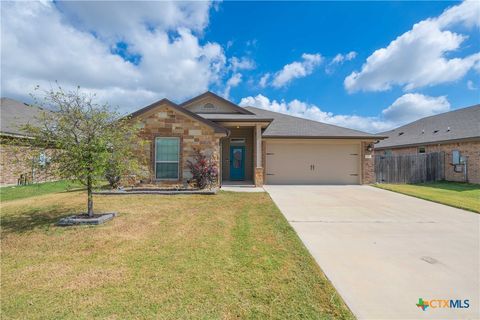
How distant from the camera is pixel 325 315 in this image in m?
2.38

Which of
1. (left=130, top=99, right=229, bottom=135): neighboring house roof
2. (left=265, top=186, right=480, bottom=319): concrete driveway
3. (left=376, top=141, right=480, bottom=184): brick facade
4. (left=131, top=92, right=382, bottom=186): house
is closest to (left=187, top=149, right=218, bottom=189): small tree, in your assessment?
(left=131, top=92, right=382, bottom=186): house

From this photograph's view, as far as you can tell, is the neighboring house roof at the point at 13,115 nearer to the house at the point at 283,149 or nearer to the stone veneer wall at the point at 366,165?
the house at the point at 283,149

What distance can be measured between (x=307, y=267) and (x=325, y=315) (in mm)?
981

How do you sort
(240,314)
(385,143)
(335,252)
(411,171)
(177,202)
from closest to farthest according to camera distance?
(240,314) < (335,252) < (177,202) < (411,171) < (385,143)

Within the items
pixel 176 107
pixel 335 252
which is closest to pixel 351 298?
pixel 335 252

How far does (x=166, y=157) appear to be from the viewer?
1045 cm

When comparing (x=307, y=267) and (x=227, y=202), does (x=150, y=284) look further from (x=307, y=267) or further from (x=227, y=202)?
(x=227, y=202)

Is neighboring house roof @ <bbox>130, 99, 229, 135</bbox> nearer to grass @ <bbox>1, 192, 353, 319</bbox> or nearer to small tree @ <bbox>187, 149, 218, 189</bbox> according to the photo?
small tree @ <bbox>187, 149, 218, 189</bbox>

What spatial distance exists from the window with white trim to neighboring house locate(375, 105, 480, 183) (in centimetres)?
1577

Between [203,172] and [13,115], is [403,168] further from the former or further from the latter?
[13,115]

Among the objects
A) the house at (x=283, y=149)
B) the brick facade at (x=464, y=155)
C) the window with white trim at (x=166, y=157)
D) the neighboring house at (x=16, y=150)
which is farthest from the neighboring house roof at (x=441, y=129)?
the neighboring house at (x=16, y=150)

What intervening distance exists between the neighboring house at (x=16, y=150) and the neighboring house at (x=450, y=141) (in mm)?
20104

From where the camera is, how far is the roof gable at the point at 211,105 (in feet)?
44.9

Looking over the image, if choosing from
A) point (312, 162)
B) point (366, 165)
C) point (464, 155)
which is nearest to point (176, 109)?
point (312, 162)
